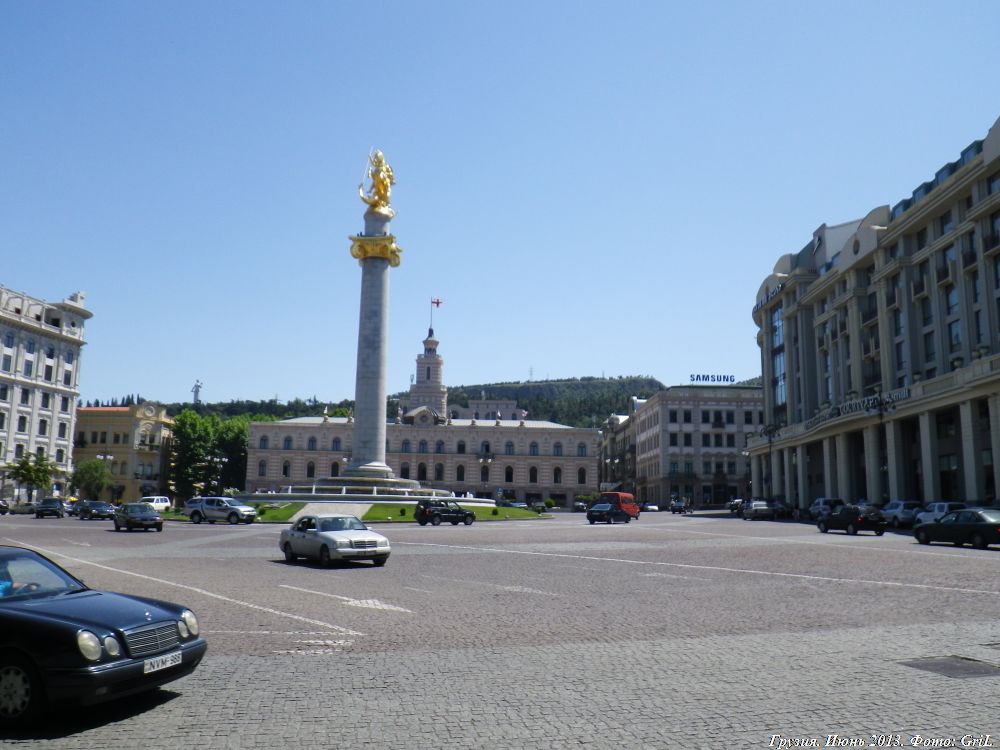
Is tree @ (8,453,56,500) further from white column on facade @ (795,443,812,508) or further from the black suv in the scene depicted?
white column on facade @ (795,443,812,508)

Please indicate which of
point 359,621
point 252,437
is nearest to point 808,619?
point 359,621

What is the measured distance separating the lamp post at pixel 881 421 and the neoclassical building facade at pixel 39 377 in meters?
78.7

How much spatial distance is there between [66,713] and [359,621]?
5.28 m

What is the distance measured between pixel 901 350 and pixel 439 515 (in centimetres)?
3438

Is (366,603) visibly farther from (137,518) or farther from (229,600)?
Answer: (137,518)

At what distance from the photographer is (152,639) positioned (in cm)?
711

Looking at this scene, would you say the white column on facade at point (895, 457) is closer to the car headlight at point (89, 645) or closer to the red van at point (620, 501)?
the red van at point (620, 501)

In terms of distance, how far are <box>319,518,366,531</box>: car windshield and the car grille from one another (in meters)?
15.5

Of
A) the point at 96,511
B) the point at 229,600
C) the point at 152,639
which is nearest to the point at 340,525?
the point at 229,600

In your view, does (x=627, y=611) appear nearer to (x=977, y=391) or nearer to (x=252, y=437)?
(x=977, y=391)

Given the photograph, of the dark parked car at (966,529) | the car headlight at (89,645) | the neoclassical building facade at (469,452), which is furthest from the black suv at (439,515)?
the neoclassical building facade at (469,452)

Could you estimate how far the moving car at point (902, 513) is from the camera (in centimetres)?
4372

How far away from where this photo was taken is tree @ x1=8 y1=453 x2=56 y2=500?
78188 millimetres

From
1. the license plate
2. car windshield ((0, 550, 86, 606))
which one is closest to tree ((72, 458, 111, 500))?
car windshield ((0, 550, 86, 606))
